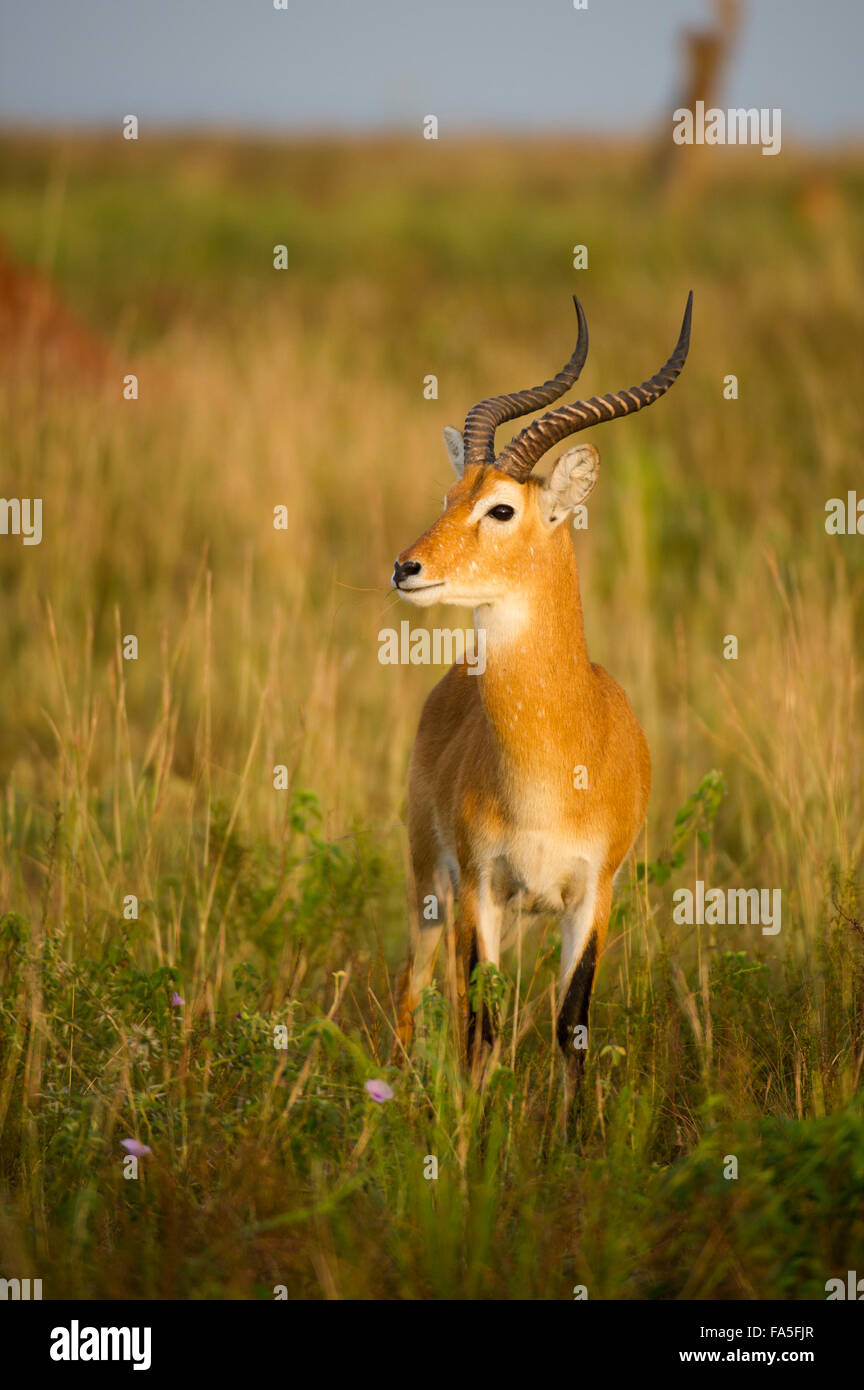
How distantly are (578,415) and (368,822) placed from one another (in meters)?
2.72

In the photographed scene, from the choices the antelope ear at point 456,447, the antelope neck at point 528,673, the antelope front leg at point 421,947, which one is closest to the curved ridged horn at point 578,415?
A: the antelope neck at point 528,673

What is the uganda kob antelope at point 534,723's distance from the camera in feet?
14.3

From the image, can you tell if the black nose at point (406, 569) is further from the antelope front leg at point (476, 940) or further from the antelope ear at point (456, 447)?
the antelope front leg at point (476, 940)

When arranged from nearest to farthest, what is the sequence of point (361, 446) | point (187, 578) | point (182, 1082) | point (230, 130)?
1. point (182, 1082)
2. point (187, 578)
3. point (361, 446)
4. point (230, 130)

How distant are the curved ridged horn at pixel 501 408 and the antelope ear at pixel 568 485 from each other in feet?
0.66

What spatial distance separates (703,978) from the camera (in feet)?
15.1

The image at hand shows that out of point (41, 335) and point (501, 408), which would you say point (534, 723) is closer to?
point (501, 408)

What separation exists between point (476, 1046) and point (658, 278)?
648 inches

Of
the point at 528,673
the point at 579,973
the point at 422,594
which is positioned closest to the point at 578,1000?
the point at 579,973

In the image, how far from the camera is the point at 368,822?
6.49m

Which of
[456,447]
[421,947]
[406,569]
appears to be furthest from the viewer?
[421,947]

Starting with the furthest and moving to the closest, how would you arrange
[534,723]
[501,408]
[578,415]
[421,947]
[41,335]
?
[41,335], [421,947], [501,408], [534,723], [578,415]

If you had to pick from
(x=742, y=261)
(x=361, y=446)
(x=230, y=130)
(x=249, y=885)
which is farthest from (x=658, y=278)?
(x=230, y=130)

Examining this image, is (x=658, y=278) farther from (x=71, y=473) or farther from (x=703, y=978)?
(x=703, y=978)
